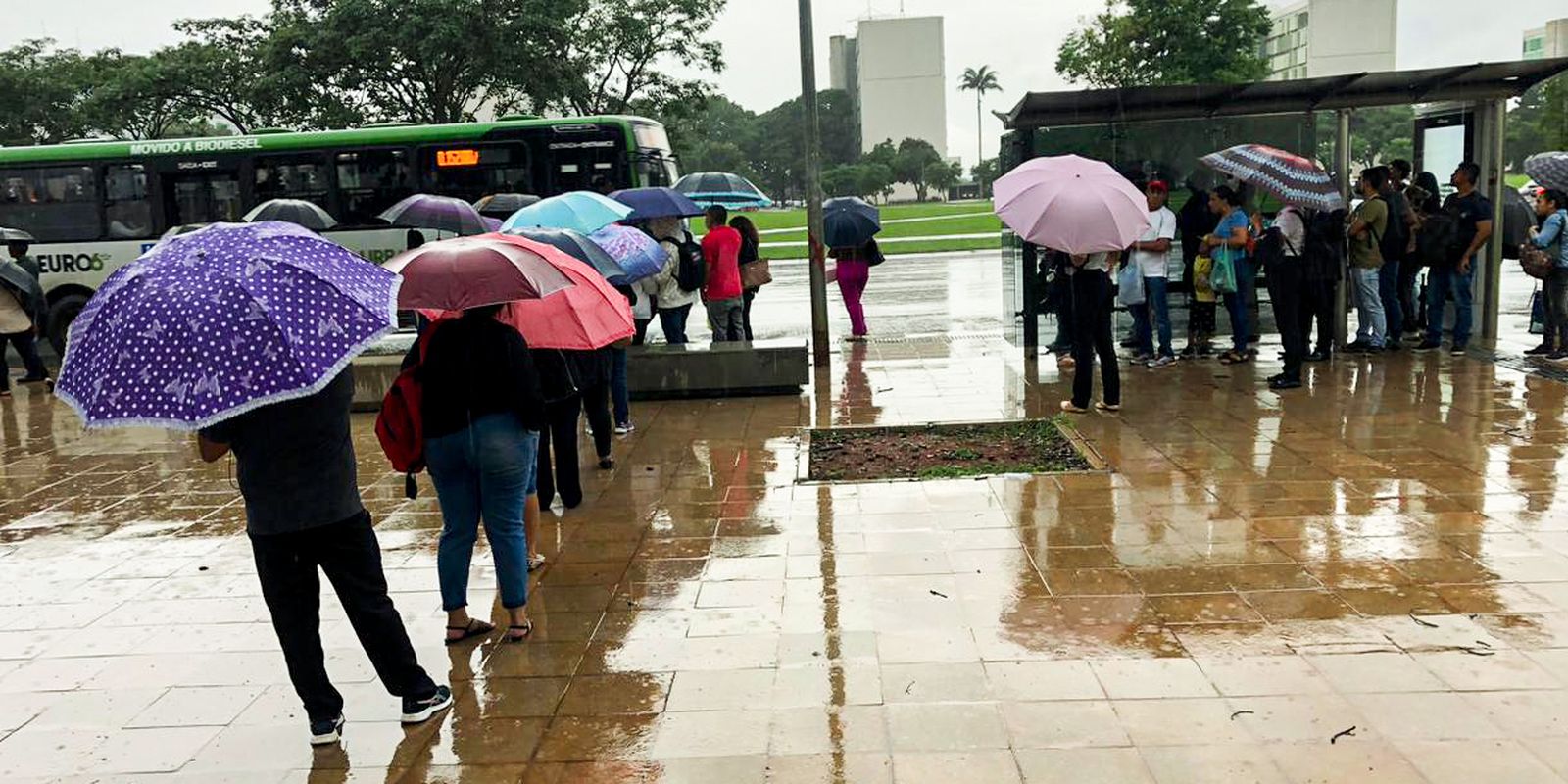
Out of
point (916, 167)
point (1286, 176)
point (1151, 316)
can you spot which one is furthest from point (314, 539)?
point (916, 167)

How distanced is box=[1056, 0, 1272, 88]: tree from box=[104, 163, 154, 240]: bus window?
25975mm

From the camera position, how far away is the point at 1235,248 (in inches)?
425

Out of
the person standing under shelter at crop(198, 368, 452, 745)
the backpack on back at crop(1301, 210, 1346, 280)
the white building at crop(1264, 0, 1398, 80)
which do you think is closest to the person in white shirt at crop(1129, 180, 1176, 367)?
the backpack on back at crop(1301, 210, 1346, 280)

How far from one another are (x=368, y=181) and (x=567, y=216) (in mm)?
9690

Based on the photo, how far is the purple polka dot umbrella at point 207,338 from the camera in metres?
3.57

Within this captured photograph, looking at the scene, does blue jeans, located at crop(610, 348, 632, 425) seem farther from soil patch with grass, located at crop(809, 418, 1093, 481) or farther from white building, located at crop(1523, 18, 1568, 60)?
white building, located at crop(1523, 18, 1568, 60)

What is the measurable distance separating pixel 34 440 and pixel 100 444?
90cm

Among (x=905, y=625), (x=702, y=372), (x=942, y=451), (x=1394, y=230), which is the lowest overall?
(x=905, y=625)

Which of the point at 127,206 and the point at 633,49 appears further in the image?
the point at 633,49

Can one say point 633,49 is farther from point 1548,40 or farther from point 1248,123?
point 1548,40

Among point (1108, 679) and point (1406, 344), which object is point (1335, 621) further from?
point (1406, 344)

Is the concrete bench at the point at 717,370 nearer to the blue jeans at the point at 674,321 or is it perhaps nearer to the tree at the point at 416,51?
the blue jeans at the point at 674,321

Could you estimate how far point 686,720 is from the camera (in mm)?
4281

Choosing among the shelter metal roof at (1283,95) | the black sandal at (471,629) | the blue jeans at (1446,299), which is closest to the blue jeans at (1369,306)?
the blue jeans at (1446,299)
